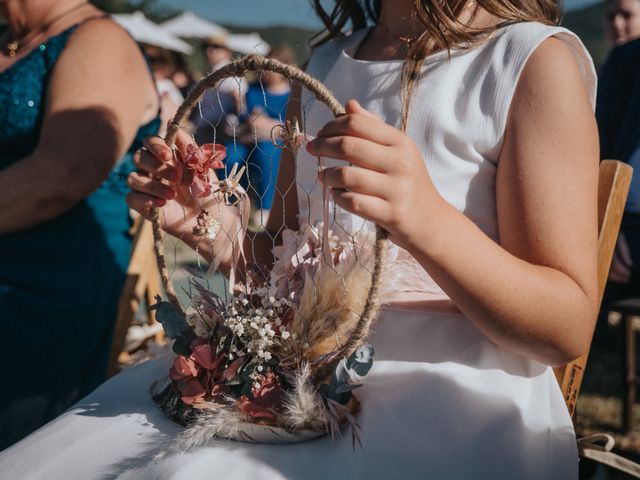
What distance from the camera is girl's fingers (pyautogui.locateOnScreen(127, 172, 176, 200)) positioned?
1.13 metres

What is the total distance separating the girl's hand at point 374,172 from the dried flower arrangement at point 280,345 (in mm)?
55

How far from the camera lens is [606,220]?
125 cm

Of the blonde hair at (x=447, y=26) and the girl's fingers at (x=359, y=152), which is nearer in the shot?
the girl's fingers at (x=359, y=152)

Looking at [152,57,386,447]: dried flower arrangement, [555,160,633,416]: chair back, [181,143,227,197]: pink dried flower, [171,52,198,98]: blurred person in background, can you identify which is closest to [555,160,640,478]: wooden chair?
[555,160,633,416]: chair back

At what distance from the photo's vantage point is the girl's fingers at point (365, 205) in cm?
83

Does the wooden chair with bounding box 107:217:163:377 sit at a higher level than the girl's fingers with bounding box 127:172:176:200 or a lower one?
lower

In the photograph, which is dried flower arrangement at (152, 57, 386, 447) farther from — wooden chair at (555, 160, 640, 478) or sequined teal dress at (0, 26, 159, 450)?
sequined teal dress at (0, 26, 159, 450)

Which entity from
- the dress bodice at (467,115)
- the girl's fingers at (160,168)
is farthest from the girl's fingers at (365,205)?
the girl's fingers at (160,168)

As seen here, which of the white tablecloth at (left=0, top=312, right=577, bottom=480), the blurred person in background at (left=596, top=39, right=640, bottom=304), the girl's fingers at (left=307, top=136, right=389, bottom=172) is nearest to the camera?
the girl's fingers at (left=307, top=136, right=389, bottom=172)

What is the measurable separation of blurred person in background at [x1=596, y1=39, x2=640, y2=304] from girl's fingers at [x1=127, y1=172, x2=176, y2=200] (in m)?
2.22

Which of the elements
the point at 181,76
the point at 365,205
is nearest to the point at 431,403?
the point at 365,205

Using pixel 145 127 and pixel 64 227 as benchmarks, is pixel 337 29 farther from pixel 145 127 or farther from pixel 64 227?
pixel 64 227

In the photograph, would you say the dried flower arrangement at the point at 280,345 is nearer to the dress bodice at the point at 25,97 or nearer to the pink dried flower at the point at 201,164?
the pink dried flower at the point at 201,164

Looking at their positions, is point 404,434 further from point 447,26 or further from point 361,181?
point 447,26
